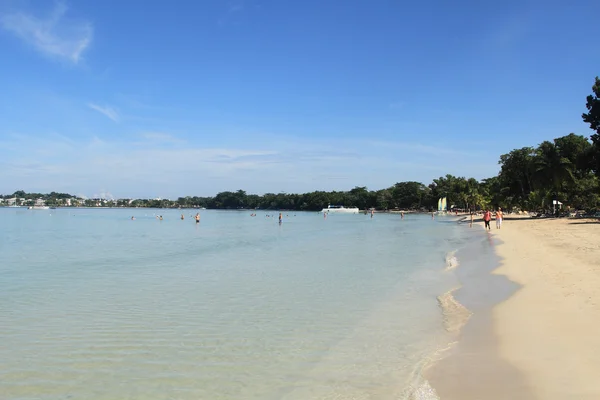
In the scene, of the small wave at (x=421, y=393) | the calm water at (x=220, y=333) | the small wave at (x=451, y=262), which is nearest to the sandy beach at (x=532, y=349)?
the small wave at (x=421, y=393)

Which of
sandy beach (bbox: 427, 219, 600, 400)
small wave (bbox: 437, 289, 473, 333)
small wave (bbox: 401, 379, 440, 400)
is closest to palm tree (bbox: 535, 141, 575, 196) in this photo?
sandy beach (bbox: 427, 219, 600, 400)

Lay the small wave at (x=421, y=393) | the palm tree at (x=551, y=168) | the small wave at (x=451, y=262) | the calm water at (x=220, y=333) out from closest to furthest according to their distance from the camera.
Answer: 1. the small wave at (x=421, y=393)
2. the calm water at (x=220, y=333)
3. the small wave at (x=451, y=262)
4. the palm tree at (x=551, y=168)

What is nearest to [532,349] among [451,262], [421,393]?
[421,393]

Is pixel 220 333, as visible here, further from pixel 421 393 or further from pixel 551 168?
pixel 551 168

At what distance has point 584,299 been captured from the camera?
30.6 ft

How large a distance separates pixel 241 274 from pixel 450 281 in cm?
734

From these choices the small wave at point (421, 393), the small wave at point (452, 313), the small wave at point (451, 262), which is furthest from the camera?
the small wave at point (451, 262)

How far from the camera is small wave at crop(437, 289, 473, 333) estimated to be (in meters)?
8.50

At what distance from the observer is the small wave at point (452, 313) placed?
850cm

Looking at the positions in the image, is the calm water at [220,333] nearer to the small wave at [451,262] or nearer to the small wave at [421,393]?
the small wave at [421,393]

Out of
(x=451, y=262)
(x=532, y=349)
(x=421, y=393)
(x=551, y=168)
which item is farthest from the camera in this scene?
(x=551, y=168)

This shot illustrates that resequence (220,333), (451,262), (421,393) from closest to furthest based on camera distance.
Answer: (421,393), (220,333), (451,262)

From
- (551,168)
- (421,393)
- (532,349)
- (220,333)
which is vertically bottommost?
(220,333)

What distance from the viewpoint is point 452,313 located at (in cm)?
955
